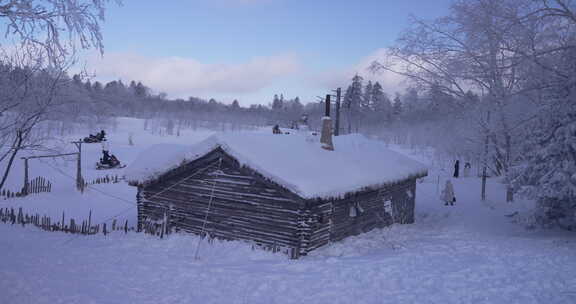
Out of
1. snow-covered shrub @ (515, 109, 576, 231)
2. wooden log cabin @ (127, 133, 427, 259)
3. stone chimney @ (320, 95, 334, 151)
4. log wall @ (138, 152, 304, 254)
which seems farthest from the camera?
stone chimney @ (320, 95, 334, 151)

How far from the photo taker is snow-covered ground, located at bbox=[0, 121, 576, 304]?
25.7 feet

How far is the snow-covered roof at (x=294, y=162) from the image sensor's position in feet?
37.0

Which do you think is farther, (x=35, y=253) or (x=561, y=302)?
(x=35, y=253)

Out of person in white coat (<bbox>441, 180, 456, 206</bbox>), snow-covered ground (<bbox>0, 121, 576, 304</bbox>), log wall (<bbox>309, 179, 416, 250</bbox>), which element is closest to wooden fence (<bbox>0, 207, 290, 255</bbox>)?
snow-covered ground (<bbox>0, 121, 576, 304</bbox>)

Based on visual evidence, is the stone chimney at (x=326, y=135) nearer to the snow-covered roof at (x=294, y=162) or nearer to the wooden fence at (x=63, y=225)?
the snow-covered roof at (x=294, y=162)

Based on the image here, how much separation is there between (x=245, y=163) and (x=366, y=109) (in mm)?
70897

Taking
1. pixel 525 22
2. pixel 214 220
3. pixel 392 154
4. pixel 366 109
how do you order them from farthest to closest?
pixel 366 109
pixel 392 154
pixel 525 22
pixel 214 220

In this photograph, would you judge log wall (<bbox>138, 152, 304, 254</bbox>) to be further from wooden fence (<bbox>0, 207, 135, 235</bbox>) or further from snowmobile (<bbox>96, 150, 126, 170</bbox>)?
snowmobile (<bbox>96, 150, 126, 170</bbox>)

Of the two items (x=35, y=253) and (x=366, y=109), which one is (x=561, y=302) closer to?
(x=35, y=253)

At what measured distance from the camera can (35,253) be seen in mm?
10773

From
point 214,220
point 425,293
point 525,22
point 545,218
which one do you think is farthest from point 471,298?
point 525,22

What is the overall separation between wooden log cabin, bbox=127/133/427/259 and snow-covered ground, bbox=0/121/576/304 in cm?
68

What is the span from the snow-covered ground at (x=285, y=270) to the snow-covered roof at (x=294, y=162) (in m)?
2.01

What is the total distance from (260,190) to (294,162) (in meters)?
1.64
